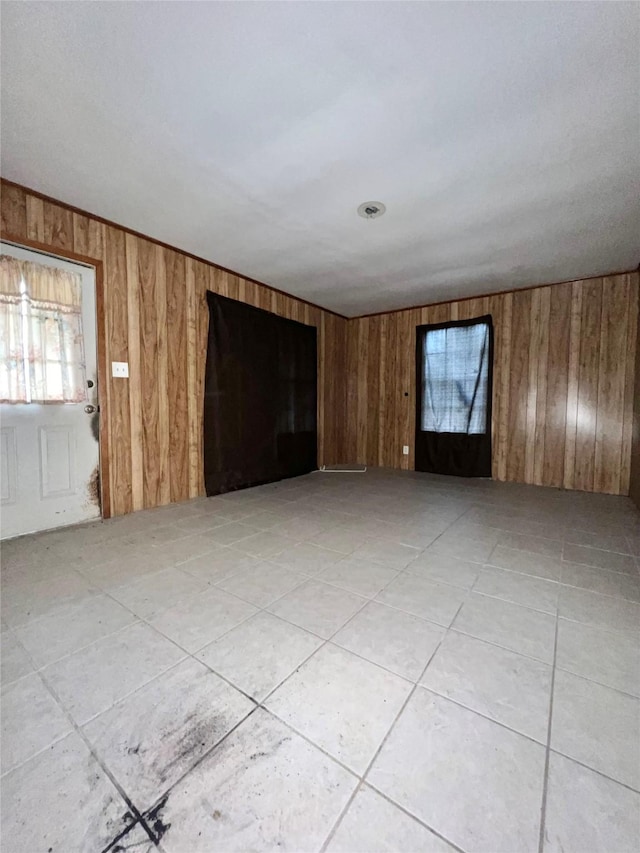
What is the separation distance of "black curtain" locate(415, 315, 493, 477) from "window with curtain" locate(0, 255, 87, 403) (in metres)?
3.97

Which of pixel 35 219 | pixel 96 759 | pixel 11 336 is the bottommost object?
pixel 96 759

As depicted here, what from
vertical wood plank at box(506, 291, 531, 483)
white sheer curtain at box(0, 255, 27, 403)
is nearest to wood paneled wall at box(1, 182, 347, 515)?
white sheer curtain at box(0, 255, 27, 403)

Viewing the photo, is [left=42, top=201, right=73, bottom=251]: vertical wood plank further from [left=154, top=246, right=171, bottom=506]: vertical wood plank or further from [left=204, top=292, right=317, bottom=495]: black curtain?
[left=204, top=292, right=317, bottom=495]: black curtain

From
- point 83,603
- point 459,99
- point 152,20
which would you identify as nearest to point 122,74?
point 152,20

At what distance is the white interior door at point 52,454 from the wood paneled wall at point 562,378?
3.90m

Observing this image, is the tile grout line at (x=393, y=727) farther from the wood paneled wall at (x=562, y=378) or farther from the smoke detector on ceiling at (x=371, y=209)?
the wood paneled wall at (x=562, y=378)

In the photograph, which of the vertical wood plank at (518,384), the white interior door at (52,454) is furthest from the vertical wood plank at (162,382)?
the vertical wood plank at (518,384)

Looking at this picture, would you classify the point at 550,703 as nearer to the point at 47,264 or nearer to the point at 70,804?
the point at 70,804

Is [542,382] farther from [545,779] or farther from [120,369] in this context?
[120,369]

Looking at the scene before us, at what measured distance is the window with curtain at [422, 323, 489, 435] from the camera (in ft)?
A: 14.8

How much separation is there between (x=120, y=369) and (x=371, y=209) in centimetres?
Answer: 235

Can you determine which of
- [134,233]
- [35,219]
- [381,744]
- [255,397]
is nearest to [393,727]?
[381,744]

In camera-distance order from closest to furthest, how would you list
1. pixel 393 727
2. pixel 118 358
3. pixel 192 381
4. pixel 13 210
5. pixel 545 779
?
pixel 545 779
pixel 393 727
pixel 13 210
pixel 118 358
pixel 192 381

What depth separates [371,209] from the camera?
2.59 meters
